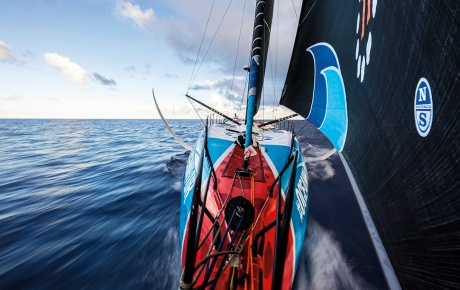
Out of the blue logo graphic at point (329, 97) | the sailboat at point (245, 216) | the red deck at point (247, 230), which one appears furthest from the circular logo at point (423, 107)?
the red deck at point (247, 230)

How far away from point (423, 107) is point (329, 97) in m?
1.88

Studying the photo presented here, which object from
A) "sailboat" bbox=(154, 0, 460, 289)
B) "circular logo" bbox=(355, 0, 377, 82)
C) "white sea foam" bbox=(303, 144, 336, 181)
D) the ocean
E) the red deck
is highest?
"circular logo" bbox=(355, 0, 377, 82)

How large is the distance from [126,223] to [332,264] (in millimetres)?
4382

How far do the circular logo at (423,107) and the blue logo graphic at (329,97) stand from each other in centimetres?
112

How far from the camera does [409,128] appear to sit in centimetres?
90

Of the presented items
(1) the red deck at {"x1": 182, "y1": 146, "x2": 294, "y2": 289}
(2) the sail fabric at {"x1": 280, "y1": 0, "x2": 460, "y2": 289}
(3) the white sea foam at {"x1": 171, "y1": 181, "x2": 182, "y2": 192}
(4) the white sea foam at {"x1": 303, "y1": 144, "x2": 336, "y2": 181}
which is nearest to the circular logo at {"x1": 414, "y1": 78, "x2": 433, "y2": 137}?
(2) the sail fabric at {"x1": 280, "y1": 0, "x2": 460, "y2": 289}

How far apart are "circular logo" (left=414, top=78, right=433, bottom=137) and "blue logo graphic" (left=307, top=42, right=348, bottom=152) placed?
112 centimetres

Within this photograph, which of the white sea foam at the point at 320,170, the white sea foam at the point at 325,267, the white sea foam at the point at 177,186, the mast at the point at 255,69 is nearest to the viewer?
the white sea foam at the point at 325,267

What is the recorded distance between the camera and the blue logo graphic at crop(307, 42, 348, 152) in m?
2.05

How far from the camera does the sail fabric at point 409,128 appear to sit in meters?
0.64

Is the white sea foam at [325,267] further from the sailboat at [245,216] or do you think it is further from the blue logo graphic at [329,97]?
the blue logo graphic at [329,97]

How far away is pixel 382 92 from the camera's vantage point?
115 centimetres

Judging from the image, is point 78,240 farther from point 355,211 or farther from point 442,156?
point 355,211

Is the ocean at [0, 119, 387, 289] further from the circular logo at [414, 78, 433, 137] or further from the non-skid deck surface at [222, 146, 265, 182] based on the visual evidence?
the circular logo at [414, 78, 433, 137]
